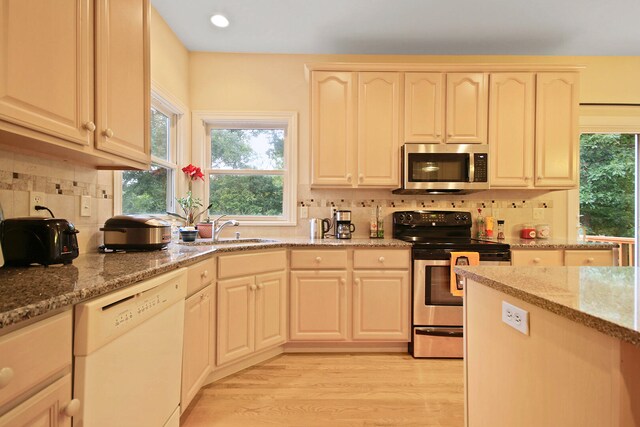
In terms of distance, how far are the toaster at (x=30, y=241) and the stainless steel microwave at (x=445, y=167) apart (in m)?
2.30

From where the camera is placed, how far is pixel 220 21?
2420 millimetres

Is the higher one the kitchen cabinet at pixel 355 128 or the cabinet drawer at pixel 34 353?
the kitchen cabinet at pixel 355 128

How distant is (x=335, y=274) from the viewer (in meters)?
2.33

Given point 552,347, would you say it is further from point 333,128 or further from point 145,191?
point 145,191

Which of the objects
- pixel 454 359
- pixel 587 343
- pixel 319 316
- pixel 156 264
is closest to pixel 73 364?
pixel 156 264

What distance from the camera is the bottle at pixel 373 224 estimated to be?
2.80 m

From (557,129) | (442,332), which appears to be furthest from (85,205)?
(557,129)

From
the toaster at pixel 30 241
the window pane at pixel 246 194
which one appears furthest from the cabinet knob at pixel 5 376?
the window pane at pixel 246 194

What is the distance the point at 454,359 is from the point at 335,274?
112cm

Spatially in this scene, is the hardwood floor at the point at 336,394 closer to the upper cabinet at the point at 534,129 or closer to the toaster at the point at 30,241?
the toaster at the point at 30,241

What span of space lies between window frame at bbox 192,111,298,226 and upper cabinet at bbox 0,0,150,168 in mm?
1244

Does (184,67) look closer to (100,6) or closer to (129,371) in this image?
(100,6)

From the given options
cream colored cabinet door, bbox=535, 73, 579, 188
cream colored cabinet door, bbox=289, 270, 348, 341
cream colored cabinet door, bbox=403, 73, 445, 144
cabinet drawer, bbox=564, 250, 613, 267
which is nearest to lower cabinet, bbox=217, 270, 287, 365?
cream colored cabinet door, bbox=289, 270, 348, 341

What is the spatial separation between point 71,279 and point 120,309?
0.19 metres
